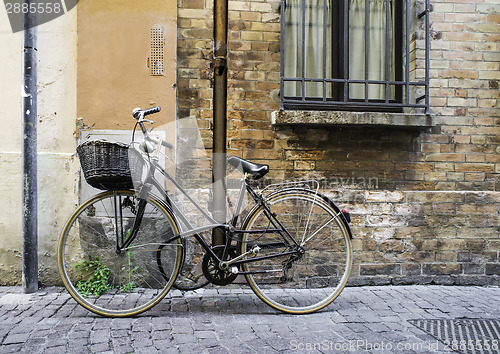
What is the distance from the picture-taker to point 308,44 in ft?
13.3

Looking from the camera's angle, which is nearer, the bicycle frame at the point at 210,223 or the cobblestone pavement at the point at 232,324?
the cobblestone pavement at the point at 232,324

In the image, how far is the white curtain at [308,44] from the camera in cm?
398

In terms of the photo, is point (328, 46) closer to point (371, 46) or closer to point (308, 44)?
point (308, 44)

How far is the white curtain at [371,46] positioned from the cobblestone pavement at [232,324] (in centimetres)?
198

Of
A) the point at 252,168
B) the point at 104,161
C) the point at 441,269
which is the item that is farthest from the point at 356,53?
the point at 104,161

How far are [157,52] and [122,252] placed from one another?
5.96ft

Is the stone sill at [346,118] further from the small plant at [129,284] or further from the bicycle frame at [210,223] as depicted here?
the small plant at [129,284]

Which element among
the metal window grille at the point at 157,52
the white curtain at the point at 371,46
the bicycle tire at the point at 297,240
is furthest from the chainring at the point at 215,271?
the white curtain at the point at 371,46

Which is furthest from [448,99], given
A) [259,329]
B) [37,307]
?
[37,307]

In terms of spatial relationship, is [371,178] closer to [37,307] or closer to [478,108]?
[478,108]

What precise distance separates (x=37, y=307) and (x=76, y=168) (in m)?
1.23

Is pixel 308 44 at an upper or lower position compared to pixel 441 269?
upper

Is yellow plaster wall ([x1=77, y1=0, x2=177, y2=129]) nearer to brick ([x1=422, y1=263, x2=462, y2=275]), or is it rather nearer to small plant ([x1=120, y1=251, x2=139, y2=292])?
small plant ([x1=120, y1=251, x2=139, y2=292])

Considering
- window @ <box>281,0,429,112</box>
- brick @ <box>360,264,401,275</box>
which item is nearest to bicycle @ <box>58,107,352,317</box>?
brick @ <box>360,264,401,275</box>
